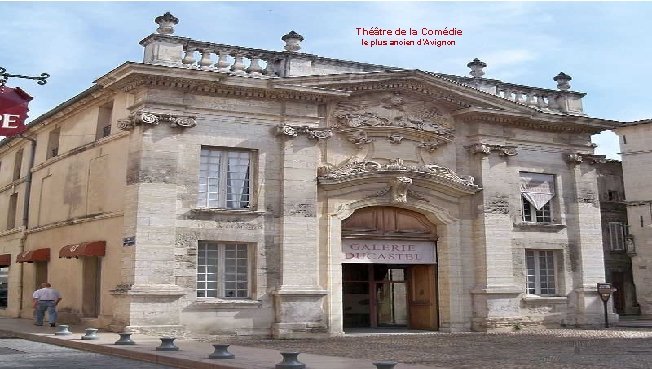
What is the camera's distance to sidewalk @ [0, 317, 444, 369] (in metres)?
10.3

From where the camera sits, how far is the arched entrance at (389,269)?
768 inches

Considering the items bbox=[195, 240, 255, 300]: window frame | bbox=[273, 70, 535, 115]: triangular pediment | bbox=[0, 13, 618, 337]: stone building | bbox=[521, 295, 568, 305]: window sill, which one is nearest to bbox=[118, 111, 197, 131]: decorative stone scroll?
bbox=[0, 13, 618, 337]: stone building

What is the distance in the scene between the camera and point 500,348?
14820 mm

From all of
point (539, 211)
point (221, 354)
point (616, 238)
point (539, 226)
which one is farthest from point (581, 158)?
point (221, 354)

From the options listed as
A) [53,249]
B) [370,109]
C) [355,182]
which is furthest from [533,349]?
[53,249]

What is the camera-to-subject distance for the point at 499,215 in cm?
2075

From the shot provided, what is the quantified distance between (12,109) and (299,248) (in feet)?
25.4

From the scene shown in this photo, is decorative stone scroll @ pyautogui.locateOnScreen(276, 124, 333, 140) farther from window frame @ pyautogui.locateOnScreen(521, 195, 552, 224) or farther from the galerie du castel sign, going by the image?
window frame @ pyautogui.locateOnScreen(521, 195, 552, 224)

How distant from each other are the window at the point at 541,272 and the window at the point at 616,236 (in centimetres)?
1129

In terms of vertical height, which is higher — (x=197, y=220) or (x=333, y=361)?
(x=197, y=220)

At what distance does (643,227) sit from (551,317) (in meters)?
11.2

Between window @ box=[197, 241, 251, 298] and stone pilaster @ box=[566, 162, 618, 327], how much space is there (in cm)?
1035

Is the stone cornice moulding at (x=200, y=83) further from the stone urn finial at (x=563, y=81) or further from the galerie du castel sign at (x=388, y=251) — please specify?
the stone urn finial at (x=563, y=81)

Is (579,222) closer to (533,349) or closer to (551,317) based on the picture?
(551,317)
